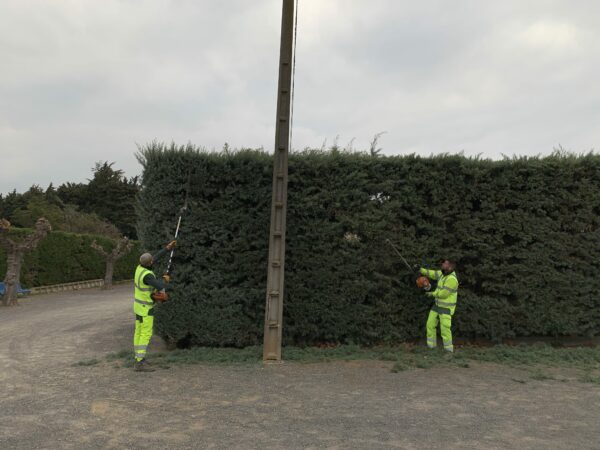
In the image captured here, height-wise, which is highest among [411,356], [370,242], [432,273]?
[370,242]

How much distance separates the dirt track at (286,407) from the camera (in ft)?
14.3

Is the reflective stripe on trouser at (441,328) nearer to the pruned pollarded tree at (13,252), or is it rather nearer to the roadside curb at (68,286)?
the pruned pollarded tree at (13,252)

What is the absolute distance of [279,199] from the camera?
26.3 ft

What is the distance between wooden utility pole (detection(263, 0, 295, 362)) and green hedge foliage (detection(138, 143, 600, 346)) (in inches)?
18.8

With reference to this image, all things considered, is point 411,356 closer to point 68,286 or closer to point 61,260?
point 61,260

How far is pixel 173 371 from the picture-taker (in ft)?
22.7

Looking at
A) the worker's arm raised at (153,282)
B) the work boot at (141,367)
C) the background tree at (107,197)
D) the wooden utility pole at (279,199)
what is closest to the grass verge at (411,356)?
the work boot at (141,367)

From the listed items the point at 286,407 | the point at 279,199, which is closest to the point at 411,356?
the point at 286,407

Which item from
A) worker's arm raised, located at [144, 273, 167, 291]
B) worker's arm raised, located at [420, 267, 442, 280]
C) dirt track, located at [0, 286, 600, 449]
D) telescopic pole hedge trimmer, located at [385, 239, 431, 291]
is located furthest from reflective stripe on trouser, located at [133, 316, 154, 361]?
worker's arm raised, located at [420, 267, 442, 280]

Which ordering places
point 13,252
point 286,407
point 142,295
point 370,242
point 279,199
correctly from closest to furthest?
1. point 286,407
2. point 142,295
3. point 279,199
4. point 370,242
5. point 13,252

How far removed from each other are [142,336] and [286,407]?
2897 mm

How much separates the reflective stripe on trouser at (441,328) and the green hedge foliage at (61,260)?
14.3 meters

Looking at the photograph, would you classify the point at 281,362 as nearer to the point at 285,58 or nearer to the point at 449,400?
the point at 449,400

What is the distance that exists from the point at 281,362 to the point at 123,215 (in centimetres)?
4617
